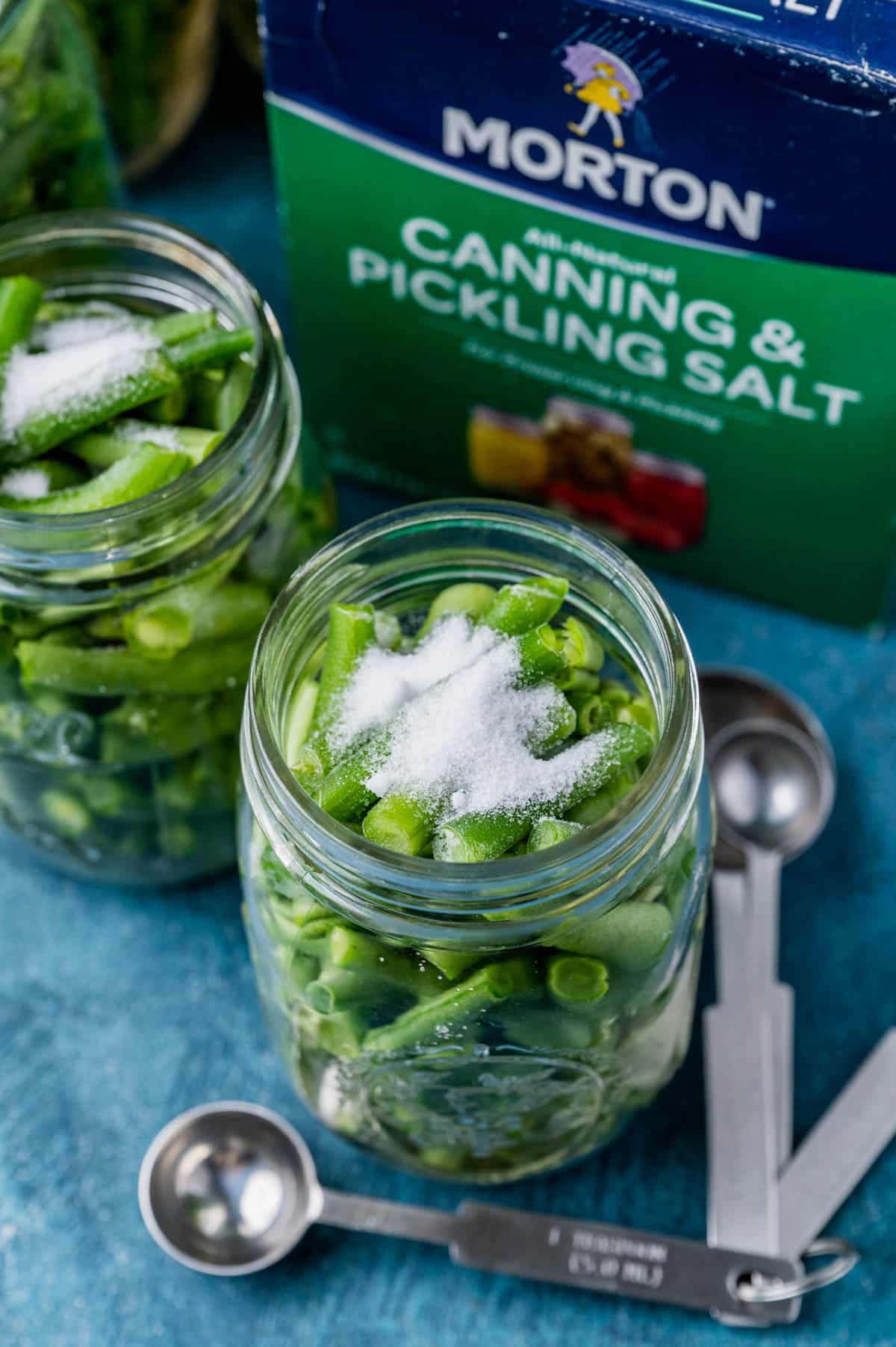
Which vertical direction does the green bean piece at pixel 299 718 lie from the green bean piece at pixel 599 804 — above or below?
below

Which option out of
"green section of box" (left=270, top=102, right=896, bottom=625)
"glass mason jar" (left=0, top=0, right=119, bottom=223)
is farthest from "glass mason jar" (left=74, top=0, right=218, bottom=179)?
"green section of box" (left=270, top=102, right=896, bottom=625)

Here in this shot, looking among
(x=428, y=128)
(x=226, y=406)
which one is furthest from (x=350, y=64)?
(x=226, y=406)

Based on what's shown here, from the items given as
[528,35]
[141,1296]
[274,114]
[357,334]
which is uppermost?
[528,35]

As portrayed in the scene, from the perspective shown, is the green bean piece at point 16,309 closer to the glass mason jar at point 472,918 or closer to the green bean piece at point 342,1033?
the glass mason jar at point 472,918

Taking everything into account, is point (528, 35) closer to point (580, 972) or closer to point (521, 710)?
point (521, 710)

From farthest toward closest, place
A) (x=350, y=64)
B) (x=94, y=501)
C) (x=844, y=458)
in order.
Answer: (x=844, y=458) → (x=350, y=64) → (x=94, y=501)

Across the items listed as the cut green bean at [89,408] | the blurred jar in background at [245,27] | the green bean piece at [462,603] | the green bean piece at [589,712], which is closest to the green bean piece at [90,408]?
the cut green bean at [89,408]

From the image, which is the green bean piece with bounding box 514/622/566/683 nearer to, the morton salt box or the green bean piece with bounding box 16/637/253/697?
the green bean piece with bounding box 16/637/253/697
